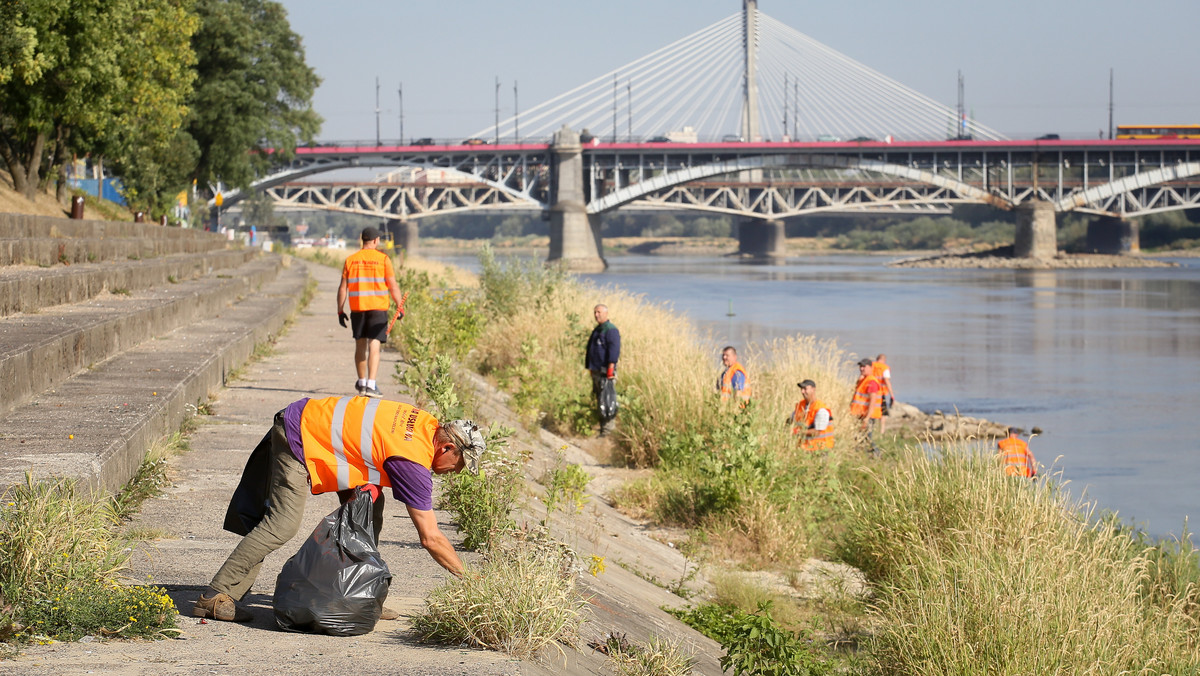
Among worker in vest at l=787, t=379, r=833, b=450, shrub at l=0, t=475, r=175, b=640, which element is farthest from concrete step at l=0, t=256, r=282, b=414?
worker in vest at l=787, t=379, r=833, b=450

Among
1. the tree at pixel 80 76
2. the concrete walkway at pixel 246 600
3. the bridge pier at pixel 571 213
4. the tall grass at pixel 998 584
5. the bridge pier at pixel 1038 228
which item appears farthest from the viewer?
the bridge pier at pixel 1038 228

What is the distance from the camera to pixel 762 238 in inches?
5022

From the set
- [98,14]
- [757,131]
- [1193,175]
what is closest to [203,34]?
[98,14]

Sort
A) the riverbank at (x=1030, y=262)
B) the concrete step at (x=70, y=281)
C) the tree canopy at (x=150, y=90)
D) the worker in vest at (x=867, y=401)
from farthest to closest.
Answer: the riverbank at (x=1030, y=262), the tree canopy at (x=150, y=90), the worker in vest at (x=867, y=401), the concrete step at (x=70, y=281)

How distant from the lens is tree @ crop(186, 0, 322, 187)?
42500 mm

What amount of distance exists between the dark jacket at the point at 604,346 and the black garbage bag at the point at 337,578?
972cm

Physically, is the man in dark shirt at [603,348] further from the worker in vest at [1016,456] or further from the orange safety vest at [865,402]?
the worker in vest at [1016,456]

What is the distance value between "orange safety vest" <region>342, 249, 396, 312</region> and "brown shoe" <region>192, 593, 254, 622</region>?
6074mm

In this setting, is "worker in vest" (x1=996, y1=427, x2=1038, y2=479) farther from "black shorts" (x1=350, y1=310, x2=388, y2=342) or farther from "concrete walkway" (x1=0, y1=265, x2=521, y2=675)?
"concrete walkway" (x1=0, y1=265, x2=521, y2=675)

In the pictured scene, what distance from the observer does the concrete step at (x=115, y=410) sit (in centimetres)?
604

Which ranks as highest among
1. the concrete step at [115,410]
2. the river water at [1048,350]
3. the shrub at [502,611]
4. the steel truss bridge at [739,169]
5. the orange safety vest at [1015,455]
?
the steel truss bridge at [739,169]

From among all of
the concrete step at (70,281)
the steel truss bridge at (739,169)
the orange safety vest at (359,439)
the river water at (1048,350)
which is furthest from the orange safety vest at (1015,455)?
the steel truss bridge at (739,169)

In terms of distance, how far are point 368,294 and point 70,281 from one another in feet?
10.3

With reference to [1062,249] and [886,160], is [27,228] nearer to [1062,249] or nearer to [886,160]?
[886,160]
